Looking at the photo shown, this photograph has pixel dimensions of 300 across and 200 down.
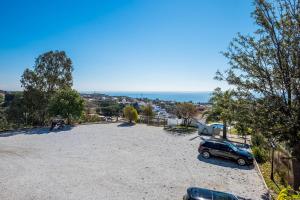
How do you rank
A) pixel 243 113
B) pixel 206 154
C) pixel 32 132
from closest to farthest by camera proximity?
pixel 243 113
pixel 206 154
pixel 32 132

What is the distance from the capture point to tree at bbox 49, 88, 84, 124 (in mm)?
24844

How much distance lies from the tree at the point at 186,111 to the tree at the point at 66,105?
11.7 metres

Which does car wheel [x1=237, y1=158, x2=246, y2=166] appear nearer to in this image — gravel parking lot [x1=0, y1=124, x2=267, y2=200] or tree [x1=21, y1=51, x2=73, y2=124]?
gravel parking lot [x1=0, y1=124, x2=267, y2=200]

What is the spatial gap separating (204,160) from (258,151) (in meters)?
4.11

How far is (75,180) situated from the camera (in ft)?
35.1

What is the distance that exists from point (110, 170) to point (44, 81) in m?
19.8

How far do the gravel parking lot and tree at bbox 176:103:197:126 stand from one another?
772cm

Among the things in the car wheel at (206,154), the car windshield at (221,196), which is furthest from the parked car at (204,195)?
the car wheel at (206,154)

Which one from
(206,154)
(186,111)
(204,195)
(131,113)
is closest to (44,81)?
(131,113)

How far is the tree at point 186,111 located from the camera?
27.0 m

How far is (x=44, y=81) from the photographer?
27.6 m

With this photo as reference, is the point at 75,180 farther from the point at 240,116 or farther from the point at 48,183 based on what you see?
the point at 240,116

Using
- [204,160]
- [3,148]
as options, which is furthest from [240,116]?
[3,148]

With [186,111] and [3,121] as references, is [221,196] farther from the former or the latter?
[3,121]
